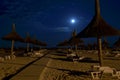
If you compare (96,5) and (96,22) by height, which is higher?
(96,5)

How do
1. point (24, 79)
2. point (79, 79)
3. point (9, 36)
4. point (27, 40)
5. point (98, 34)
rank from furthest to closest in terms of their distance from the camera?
1. point (27, 40)
2. point (9, 36)
3. point (98, 34)
4. point (79, 79)
5. point (24, 79)

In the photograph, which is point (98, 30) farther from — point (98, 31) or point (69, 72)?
point (69, 72)

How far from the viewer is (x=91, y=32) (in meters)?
10.2

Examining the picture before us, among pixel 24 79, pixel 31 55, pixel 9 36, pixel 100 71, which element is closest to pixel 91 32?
pixel 100 71

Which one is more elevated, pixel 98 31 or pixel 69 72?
pixel 98 31

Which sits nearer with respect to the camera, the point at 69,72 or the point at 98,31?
the point at 98,31

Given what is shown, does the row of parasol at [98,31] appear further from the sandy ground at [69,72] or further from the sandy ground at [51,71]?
the sandy ground at [51,71]

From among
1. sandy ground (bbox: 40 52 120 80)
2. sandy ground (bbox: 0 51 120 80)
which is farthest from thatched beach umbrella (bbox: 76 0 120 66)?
Answer: sandy ground (bbox: 0 51 120 80)

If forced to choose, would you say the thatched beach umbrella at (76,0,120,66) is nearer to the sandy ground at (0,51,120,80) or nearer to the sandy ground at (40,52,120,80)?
the sandy ground at (40,52,120,80)

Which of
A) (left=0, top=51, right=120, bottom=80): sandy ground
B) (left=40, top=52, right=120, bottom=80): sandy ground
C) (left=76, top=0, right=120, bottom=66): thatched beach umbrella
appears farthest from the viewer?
(left=76, top=0, right=120, bottom=66): thatched beach umbrella

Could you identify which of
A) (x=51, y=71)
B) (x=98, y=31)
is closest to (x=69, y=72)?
(x=51, y=71)

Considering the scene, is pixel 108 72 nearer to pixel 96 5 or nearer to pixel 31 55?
pixel 96 5

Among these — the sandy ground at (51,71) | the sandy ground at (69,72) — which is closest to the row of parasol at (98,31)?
the sandy ground at (69,72)

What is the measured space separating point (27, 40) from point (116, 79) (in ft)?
71.7
